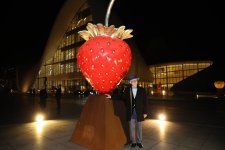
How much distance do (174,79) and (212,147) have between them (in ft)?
128

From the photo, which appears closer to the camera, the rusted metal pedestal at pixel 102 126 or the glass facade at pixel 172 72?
the rusted metal pedestal at pixel 102 126

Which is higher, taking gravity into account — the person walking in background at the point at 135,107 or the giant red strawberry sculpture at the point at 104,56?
the giant red strawberry sculpture at the point at 104,56

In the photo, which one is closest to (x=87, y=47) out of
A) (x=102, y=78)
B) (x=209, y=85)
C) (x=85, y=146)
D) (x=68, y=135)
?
(x=102, y=78)

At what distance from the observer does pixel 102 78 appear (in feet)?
13.4

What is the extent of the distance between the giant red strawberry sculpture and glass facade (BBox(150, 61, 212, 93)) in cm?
3568

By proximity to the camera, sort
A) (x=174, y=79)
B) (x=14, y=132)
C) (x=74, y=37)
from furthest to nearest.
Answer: (x=74, y=37), (x=174, y=79), (x=14, y=132)

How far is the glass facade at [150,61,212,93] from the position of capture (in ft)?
125

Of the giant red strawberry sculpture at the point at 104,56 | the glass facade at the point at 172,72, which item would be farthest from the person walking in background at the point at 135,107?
the glass facade at the point at 172,72

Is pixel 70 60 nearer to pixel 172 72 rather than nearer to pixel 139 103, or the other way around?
pixel 172 72

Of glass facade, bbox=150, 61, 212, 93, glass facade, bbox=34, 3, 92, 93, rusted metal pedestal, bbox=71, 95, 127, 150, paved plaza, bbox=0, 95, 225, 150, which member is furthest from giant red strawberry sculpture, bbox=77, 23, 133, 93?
glass facade, bbox=34, 3, 92, 93

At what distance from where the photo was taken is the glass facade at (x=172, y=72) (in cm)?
3823

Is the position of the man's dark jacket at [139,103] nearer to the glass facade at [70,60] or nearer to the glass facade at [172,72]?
the glass facade at [172,72]

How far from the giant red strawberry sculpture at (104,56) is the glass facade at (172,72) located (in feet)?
117

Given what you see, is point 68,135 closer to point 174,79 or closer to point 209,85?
point 209,85
